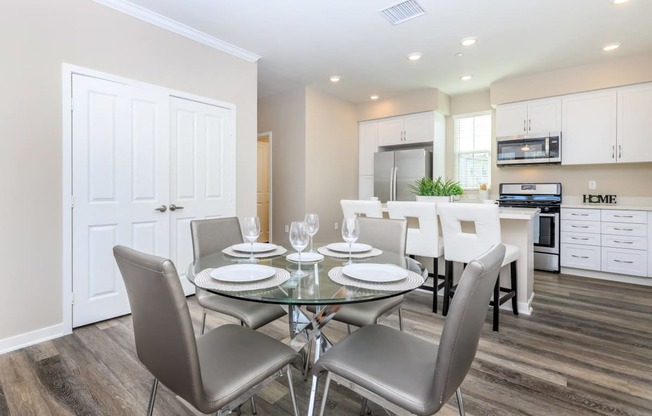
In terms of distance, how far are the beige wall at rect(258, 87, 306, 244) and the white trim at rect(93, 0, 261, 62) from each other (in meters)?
1.34

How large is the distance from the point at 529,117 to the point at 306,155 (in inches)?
125

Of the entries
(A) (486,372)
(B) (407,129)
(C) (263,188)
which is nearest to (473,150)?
(B) (407,129)

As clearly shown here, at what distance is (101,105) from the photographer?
2.62 meters

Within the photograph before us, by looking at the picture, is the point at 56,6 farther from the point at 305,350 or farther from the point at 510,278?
the point at 510,278

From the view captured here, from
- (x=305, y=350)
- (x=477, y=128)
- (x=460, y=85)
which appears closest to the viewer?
(x=305, y=350)

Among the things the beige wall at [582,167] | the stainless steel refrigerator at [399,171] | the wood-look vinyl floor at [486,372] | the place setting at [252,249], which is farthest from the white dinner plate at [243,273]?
the beige wall at [582,167]

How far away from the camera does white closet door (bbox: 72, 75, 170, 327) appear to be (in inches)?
99.7

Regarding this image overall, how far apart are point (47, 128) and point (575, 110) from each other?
18.4 ft

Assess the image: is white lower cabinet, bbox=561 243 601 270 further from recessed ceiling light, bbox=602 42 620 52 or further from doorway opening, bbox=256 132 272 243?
doorway opening, bbox=256 132 272 243

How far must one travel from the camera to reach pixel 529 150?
14.7ft

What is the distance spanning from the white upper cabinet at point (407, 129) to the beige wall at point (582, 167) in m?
0.98

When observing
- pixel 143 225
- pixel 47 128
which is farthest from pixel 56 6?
pixel 143 225

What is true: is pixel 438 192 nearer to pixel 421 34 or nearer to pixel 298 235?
pixel 421 34

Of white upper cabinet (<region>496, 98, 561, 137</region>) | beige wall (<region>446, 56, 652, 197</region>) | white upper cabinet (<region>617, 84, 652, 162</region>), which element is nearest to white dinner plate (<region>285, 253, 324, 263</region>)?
white upper cabinet (<region>496, 98, 561, 137</region>)
